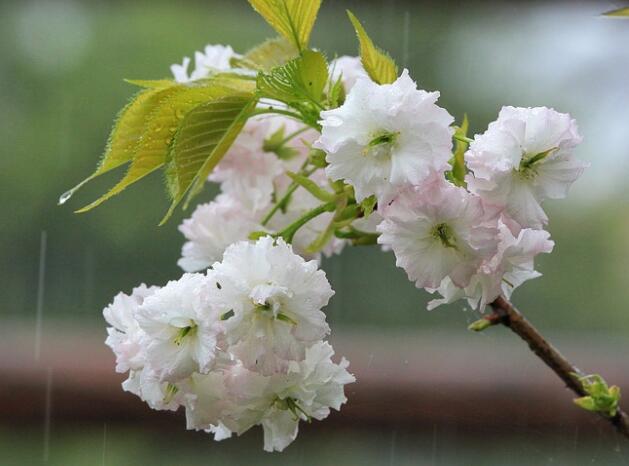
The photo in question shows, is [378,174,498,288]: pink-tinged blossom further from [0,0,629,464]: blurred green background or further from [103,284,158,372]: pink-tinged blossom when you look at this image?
[0,0,629,464]: blurred green background

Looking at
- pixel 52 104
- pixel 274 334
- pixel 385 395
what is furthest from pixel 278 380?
pixel 52 104

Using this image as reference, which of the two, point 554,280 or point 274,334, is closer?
point 274,334

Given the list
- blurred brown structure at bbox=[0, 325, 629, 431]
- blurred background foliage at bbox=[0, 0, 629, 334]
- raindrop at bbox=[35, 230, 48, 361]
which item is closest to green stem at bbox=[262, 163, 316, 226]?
blurred brown structure at bbox=[0, 325, 629, 431]

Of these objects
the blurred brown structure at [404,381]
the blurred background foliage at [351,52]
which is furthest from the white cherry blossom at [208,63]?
the blurred background foliage at [351,52]

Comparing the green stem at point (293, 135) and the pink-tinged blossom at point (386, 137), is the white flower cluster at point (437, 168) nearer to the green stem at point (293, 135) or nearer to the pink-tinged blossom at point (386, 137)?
the pink-tinged blossom at point (386, 137)

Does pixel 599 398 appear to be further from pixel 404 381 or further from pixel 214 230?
pixel 404 381

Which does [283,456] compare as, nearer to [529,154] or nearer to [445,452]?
[445,452]

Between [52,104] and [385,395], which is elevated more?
[52,104]
